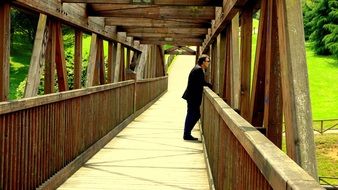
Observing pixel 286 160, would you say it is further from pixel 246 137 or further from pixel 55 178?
pixel 55 178

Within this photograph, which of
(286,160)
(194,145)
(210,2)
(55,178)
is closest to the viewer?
(286,160)

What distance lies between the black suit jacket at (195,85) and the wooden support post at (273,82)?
5842mm

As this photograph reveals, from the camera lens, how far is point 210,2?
28.1ft

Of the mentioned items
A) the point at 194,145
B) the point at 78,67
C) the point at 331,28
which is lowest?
the point at 194,145

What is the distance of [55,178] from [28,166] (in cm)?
94

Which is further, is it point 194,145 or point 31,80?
point 194,145

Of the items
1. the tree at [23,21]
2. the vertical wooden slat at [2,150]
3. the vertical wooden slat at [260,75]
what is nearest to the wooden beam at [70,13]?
the vertical wooden slat at [2,150]

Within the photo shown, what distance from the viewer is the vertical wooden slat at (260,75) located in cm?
430

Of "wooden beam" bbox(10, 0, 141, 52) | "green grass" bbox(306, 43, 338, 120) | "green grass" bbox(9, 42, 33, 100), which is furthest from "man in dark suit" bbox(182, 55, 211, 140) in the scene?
"green grass" bbox(9, 42, 33, 100)

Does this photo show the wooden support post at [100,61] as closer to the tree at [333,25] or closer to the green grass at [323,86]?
the green grass at [323,86]

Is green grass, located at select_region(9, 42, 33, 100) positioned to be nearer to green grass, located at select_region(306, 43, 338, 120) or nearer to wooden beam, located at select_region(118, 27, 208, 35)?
green grass, located at select_region(306, 43, 338, 120)

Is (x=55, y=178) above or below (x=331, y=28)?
below

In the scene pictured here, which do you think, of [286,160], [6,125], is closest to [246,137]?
[286,160]

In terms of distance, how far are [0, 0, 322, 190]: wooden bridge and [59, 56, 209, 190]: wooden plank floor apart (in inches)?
0.7
